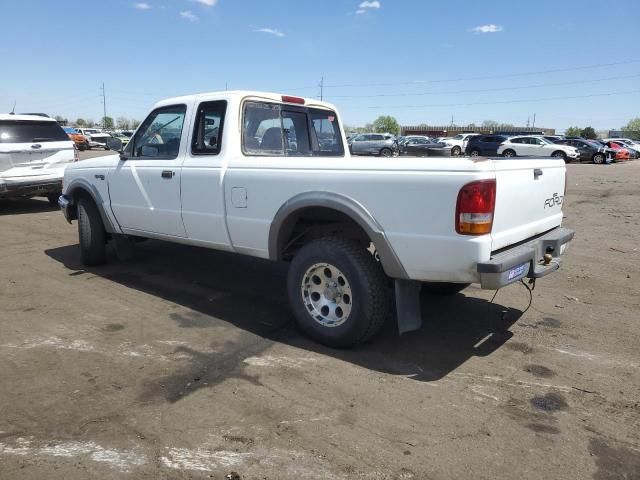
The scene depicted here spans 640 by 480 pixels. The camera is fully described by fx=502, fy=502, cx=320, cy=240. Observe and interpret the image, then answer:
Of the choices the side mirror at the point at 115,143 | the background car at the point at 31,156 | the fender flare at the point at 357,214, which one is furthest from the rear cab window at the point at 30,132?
the fender flare at the point at 357,214

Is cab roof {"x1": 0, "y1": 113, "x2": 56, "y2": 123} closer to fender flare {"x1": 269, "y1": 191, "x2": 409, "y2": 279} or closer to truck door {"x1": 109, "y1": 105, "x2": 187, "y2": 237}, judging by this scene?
truck door {"x1": 109, "y1": 105, "x2": 187, "y2": 237}

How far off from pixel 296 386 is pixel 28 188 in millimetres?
8476

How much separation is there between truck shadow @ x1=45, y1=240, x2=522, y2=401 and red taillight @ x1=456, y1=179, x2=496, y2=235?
1.10m

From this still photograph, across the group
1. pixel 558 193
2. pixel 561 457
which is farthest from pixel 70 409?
pixel 558 193

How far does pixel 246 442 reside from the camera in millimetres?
2744

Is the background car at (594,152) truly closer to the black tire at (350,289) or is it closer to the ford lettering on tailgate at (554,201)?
the ford lettering on tailgate at (554,201)

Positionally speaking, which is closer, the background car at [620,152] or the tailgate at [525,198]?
the tailgate at [525,198]

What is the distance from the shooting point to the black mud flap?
369 cm

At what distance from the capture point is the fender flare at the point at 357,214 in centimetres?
349

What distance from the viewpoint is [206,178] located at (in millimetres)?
4531

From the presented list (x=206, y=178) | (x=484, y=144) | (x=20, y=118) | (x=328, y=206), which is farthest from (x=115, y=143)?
(x=484, y=144)

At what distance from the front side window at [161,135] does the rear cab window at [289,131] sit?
78 cm

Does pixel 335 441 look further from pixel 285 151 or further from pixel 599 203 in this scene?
pixel 599 203

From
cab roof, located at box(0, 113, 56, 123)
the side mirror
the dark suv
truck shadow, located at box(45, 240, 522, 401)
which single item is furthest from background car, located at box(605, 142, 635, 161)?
the side mirror
